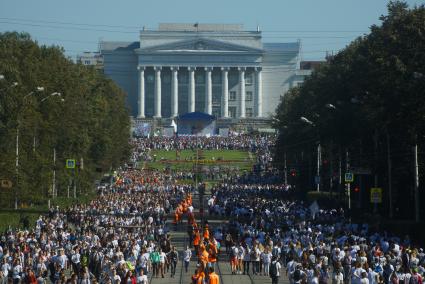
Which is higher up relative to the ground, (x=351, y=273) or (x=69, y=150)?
(x=69, y=150)

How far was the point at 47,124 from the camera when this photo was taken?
74312mm

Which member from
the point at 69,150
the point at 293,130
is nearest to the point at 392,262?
the point at 69,150

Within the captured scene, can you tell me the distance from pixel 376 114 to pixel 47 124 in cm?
1935

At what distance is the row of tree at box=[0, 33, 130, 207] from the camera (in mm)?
67250

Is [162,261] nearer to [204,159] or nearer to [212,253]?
[212,253]

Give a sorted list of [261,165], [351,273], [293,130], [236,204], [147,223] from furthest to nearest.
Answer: [261,165] → [293,130] → [236,204] → [147,223] → [351,273]

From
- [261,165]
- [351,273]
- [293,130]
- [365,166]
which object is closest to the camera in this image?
[351,273]

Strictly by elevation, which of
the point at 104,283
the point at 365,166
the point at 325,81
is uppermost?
the point at 325,81

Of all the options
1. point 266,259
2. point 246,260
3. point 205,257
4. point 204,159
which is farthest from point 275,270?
point 204,159

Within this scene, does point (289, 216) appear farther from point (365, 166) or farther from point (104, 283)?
point (104, 283)

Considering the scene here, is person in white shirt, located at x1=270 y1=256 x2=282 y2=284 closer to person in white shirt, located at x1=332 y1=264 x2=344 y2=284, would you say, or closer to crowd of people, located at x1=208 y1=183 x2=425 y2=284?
crowd of people, located at x1=208 y1=183 x2=425 y2=284

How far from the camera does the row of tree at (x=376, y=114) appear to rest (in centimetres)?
5838

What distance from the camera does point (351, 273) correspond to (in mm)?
38656

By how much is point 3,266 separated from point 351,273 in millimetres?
9884
